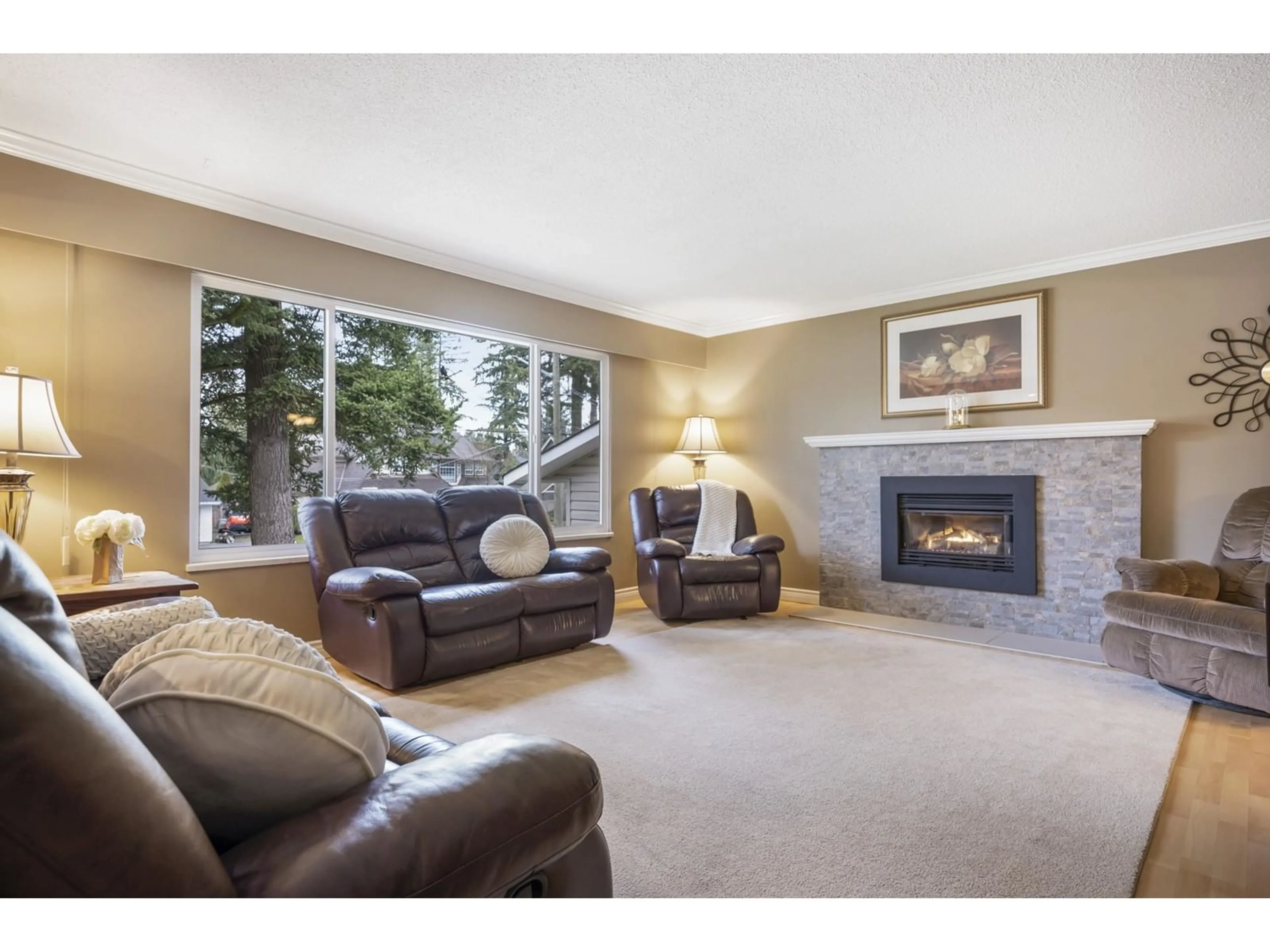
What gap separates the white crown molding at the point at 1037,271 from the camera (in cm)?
395

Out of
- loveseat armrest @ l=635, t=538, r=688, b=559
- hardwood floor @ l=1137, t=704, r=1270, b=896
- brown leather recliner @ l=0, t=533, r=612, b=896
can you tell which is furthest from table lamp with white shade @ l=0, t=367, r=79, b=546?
hardwood floor @ l=1137, t=704, r=1270, b=896

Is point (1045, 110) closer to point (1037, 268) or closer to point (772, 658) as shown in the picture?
point (1037, 268)

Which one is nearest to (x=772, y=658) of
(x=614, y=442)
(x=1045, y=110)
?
(x=614, y=442)

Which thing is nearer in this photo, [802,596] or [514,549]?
[514,549]

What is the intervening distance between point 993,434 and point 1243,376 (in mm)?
1336

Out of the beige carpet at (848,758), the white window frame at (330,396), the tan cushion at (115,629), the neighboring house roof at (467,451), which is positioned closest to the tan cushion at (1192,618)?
the beige carpet at (848,758)

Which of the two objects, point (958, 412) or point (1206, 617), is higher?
point (958, 412)

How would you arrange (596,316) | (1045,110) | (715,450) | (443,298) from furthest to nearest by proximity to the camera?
(715,450), (596,316), (443,298), (1045,110)

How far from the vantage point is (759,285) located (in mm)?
5062

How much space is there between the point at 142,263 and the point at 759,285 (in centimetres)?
381

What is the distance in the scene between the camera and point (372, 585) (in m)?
3.12

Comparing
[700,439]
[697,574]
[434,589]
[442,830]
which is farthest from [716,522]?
[442,830]

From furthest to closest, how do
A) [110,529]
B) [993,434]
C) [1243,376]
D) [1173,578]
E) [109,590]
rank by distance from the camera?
[993,434], [1243,376], [1173,578], [110,529], [109,590]

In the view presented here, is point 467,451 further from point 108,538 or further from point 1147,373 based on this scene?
point 1147,373
